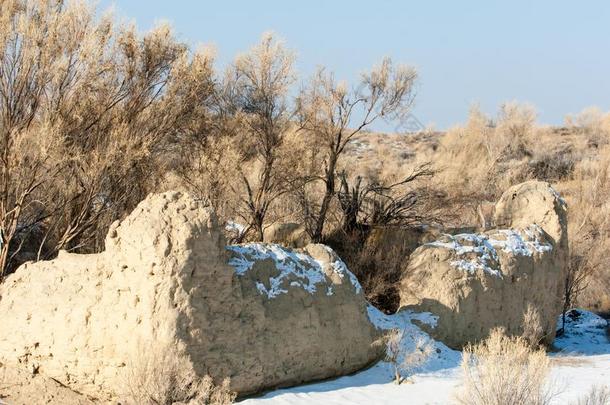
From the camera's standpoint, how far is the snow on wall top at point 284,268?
10.6 meters

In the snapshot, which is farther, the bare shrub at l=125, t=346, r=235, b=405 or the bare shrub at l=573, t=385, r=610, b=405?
the bare shrub at l=573, t=385, r=610, b=405

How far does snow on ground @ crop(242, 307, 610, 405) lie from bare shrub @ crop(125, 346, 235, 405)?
2.16 feet

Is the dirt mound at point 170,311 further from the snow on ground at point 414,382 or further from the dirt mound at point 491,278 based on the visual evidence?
the dirt mound at point 491,278

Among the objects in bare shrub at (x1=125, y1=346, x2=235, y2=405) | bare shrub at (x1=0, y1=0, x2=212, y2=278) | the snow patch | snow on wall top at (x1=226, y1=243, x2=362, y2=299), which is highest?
bare shrub at (x1=0, y1=0, x2=212, y2=278)

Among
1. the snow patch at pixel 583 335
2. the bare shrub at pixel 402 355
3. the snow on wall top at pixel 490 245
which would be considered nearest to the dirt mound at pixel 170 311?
the bare shrub at pixel 402 355

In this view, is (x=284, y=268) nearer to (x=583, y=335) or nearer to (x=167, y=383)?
(x=167, y=383)

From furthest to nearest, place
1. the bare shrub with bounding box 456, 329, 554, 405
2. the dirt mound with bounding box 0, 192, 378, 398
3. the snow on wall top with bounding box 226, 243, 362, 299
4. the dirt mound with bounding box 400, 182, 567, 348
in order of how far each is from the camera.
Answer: the dirt mound with bounding box 400, 182, 567, 348 < the snow on wall top with bounding box 226, 243, 362, 299 < the dirt mound with bounding box 0, 192, 378, 398 < the bare shrub with bounding box 456, 329, 554, 405

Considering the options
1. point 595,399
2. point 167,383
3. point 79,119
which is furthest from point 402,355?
point 79,119

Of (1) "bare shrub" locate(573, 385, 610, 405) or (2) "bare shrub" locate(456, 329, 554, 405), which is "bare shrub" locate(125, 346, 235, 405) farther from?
(1) "bare shrub" locate(573, 385, 610, 405)

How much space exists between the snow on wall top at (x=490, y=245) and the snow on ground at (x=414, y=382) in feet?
4.35

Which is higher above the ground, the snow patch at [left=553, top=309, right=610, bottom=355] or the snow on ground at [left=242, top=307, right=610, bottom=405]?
the snow patch at [left=553, top=309, right=610, bottom=355]

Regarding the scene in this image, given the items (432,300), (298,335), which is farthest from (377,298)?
(298,335)

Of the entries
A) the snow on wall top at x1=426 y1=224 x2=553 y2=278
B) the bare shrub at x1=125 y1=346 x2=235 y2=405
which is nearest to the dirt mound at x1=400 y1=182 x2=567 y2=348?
the snow on wall top at x1=426 y1=224 x2=553 y2=278

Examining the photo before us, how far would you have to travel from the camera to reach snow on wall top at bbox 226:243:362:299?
34.7 feet
